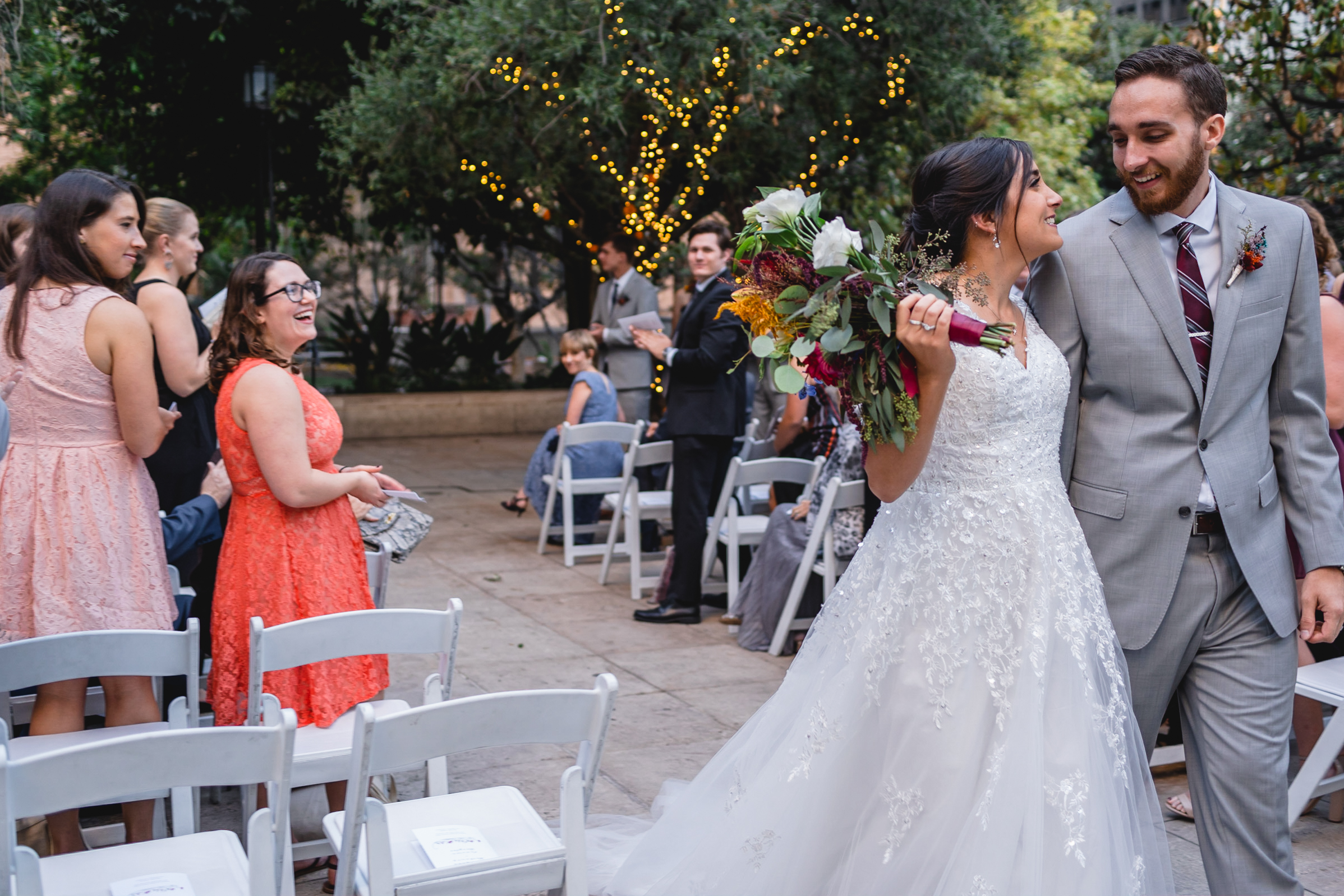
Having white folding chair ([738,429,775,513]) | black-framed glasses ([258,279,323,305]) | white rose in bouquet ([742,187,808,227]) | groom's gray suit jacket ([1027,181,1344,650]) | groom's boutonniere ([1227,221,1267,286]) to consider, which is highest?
white rose in bouquet ([742,187,808,227])

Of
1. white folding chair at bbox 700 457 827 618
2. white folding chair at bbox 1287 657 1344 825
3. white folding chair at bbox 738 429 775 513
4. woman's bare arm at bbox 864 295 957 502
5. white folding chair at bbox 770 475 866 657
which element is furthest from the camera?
white folding chair at bbox 738 429 775 513

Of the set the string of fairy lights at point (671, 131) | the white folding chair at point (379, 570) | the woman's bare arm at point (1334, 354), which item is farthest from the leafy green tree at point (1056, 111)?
the white folding chair at point (379, 570)

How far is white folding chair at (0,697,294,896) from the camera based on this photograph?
1.98 meters

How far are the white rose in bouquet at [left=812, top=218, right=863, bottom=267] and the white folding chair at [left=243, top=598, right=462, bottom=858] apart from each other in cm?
124

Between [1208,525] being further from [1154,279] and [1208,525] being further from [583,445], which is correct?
[583,445]

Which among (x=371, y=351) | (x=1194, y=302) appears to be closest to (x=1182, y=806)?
(x=1194, y=302)

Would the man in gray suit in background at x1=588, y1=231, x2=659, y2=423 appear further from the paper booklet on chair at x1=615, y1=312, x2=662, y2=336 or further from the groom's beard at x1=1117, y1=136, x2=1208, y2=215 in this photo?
the groom's beard at x1=1117, y1=136, x2=1208, y2=215

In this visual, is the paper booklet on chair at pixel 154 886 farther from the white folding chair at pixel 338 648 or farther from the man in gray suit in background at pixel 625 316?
the man in gray suit in background at pixel 625 316

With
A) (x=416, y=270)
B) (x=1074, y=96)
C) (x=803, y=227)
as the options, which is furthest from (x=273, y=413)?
(x=416, y=270)

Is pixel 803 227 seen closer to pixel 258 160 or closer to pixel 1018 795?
pixel 1018 795

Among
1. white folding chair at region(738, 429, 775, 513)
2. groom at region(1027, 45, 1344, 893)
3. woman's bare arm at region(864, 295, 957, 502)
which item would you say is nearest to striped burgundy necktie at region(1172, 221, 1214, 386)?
groom at region(1027, 45, 1344, 893)

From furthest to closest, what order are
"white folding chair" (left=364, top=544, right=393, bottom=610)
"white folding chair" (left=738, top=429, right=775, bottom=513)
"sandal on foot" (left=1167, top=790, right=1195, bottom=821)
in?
1. "white folding chair" (left=738, top=429, right=775, bottom=513)
2. "white folding chair" (left=364, top=544, right=393, bottom=610)
3. "sandal on foot" (left=1167, top=790, right=1195, bottom=821)

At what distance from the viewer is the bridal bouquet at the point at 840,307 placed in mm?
2426

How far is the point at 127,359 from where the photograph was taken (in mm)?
3348
